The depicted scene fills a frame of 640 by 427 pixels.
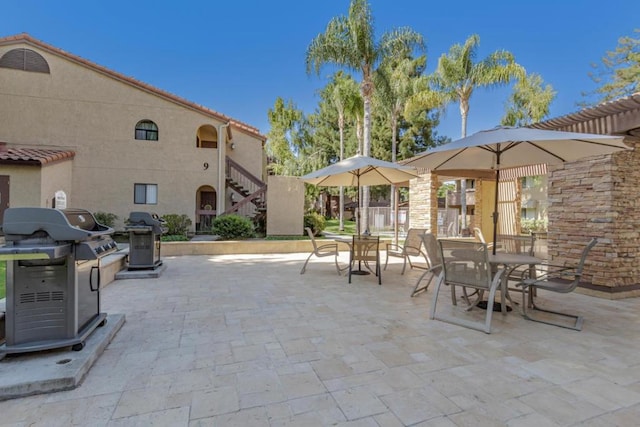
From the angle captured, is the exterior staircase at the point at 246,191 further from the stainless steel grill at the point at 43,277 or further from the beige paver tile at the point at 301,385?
the beige paver tile at the point at 301,385

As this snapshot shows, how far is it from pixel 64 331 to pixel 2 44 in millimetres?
15943

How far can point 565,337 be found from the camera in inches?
142

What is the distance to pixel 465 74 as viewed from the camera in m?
16.7

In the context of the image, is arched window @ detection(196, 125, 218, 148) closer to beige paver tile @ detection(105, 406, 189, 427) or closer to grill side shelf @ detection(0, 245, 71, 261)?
grill side shelf @ detection(0, 245, 71, 261)

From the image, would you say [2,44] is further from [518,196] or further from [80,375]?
[518,196]

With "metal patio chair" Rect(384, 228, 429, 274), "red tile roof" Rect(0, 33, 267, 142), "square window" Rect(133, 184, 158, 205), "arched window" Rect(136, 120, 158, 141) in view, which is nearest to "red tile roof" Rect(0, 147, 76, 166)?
"square window" Rect(133, 184, 158, 205)

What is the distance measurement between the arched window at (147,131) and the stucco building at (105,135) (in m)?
0.04

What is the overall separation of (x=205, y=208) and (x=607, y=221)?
1512 cm

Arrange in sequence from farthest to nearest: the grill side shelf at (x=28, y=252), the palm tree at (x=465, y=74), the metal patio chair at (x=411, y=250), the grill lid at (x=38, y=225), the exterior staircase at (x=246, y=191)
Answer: the palm tree at (x=465, y=74) → the exterior staircase at (x=246, y=191) → the metal patio chair at (x=411, y=250) → the grill lid at (x=38, y=225) → the grill side shelf at (x=28, y=252)

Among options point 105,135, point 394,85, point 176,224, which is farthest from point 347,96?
point 105,135

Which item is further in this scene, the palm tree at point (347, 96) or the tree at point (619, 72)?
the palm tree at point (347, 96)

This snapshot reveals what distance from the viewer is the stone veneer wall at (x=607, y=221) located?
5398 millimetres

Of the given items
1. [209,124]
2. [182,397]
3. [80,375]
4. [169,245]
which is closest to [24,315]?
[80,375]

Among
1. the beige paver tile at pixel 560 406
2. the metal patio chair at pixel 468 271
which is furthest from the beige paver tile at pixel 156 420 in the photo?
the metal patio chair at pixel 468 271
